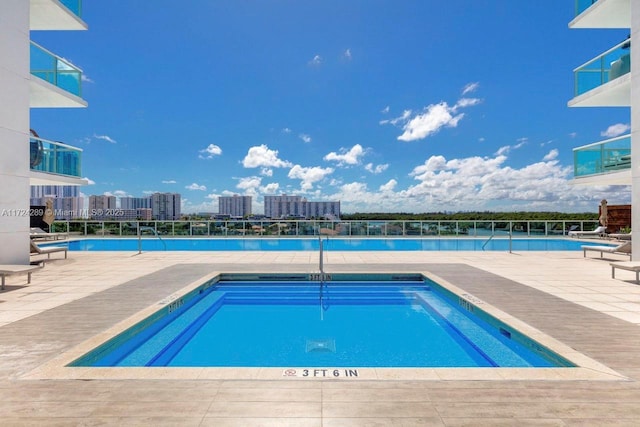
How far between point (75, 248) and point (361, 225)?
42.3ft

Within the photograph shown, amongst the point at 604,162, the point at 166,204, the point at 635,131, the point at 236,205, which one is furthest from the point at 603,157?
the point at 236,205

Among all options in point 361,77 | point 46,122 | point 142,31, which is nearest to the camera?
point 142,31

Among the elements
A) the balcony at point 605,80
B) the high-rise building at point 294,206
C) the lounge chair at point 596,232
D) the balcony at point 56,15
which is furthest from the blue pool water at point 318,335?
the high-rise building at point 294,206

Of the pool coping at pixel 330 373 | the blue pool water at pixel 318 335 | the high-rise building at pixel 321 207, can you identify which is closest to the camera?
the pool coping at pixel 330 373

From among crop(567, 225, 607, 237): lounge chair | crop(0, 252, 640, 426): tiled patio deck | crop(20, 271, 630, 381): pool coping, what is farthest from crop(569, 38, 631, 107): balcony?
crop(20, 271, 630, 381): pool coping

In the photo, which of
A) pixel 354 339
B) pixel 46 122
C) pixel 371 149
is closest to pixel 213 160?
pixel 371 149

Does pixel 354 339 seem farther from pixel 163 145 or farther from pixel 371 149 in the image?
pixel 163 145

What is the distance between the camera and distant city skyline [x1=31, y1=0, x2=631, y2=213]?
1532 cm

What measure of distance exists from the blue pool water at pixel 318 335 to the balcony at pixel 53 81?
7.93 m

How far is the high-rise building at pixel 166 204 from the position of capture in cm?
3425

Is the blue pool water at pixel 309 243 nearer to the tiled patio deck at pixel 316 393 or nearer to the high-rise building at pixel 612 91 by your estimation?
the high-rise building at pixel 612 91

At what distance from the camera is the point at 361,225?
1728 cm

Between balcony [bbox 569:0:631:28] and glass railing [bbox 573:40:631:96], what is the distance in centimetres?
125

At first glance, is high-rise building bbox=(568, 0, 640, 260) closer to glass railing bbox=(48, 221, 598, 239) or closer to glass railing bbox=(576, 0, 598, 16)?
glass railing bbox=(576, 0, 598, 16)
